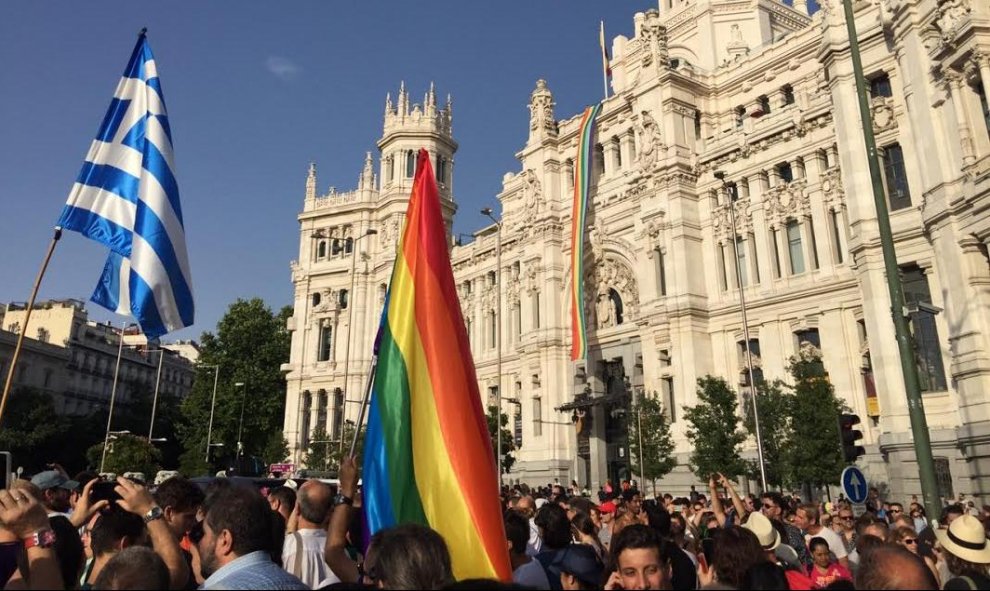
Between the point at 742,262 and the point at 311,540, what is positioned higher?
the point at 742,262

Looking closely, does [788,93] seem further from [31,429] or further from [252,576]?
[31,429]

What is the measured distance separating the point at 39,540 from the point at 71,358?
6951cm

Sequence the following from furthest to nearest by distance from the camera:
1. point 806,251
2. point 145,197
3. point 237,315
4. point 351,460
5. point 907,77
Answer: point 237,315 < point 806,251 < point 907,77 < point 145,197 < point 351,460

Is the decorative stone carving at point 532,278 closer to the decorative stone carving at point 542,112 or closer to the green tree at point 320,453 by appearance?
the decorative stone carving at point 542,112

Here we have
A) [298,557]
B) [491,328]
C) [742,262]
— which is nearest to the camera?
[298,557]

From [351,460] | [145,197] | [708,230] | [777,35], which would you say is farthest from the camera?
[777,35]

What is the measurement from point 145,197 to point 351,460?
581cm

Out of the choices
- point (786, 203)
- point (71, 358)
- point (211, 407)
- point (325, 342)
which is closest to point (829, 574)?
point (786, 203)

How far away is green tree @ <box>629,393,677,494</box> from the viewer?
1192 inches

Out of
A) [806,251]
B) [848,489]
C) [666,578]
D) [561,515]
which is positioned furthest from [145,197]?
[806,251]

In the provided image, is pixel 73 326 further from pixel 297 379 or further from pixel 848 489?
pixel 848 489

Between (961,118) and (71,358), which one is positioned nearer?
(961,118)

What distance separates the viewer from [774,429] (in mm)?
26266

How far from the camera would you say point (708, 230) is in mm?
35094
